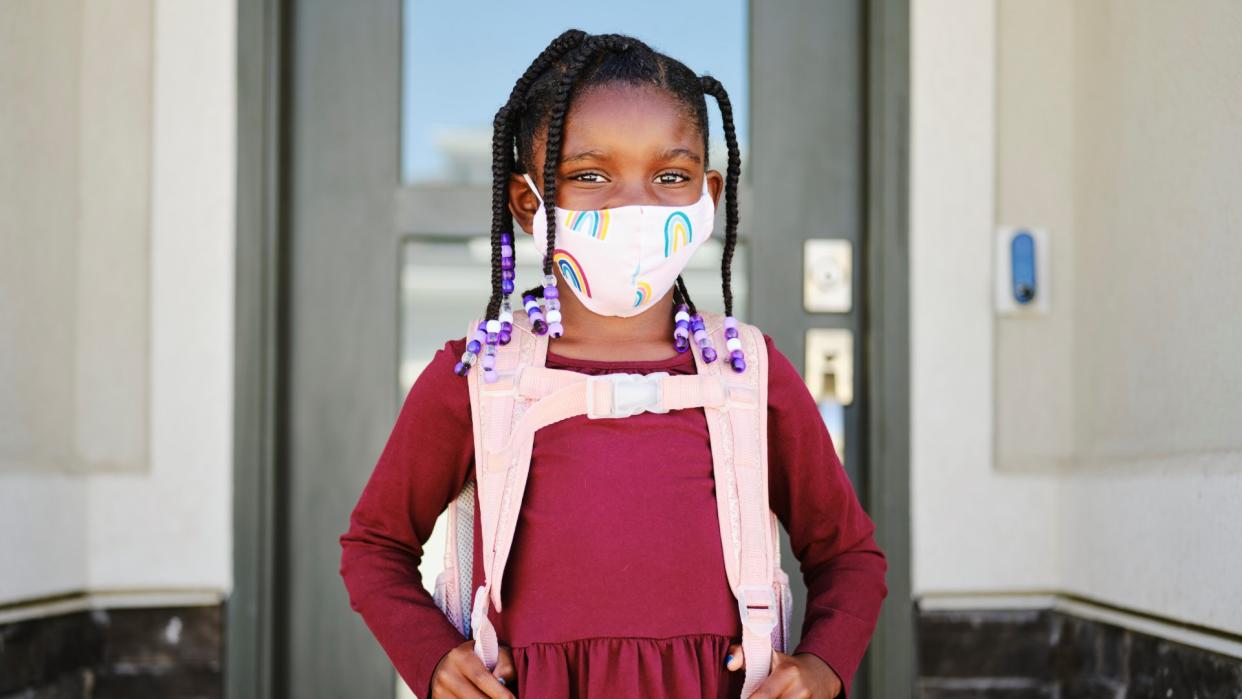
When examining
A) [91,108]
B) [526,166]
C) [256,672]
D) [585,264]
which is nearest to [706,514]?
[585,264]

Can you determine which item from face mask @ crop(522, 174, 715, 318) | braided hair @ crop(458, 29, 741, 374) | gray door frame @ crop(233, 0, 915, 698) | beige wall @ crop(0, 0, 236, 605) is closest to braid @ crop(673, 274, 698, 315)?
braided hair @ crop(458, 29, 741, 374)

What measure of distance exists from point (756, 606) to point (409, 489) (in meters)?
0.45

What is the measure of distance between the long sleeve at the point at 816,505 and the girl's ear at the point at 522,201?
35cm

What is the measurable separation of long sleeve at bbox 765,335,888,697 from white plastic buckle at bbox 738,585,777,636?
0.12m

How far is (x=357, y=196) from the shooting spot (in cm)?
288

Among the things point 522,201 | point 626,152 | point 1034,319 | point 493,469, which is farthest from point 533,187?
point 1034,319

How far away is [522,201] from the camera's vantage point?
5.48 ft

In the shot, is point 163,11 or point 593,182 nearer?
point 593,182

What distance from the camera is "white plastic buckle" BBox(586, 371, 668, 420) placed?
1503mm

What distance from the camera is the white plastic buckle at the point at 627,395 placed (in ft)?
4.93

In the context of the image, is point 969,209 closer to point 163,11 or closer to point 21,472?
point 163,11

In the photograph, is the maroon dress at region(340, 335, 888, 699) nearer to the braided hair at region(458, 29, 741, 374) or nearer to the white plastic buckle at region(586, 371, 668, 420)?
the white plastic buckle at region(586, 371, 668, 420)

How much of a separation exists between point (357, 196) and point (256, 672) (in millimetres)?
1085

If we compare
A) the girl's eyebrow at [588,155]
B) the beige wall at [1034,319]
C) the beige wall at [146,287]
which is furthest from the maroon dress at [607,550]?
the beige wall at [146,287]
